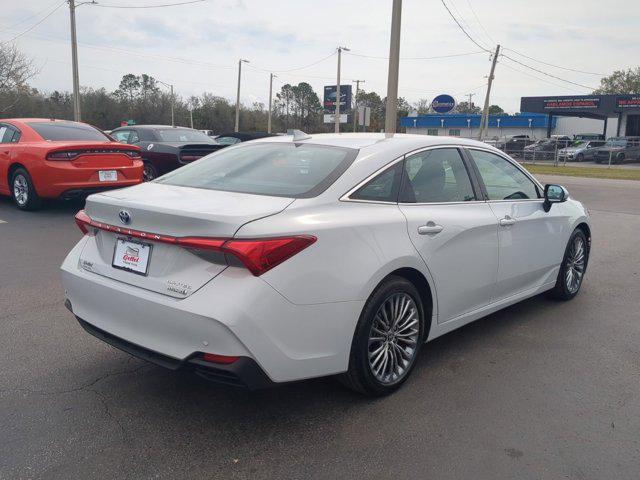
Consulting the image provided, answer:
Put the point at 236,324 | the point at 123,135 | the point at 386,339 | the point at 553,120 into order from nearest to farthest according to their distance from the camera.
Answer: the point at 236,324 < the point at 386,339 < the point at 123,135 < the point at 553,120

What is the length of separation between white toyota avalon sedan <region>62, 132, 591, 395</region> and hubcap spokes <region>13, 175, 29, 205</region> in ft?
21.9

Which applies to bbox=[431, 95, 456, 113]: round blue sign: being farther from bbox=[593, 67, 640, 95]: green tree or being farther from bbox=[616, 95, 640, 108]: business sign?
bbox=[593, 67, 640, 95]: green tree

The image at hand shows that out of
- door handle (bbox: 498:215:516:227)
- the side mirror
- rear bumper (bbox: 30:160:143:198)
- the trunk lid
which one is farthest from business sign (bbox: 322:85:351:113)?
the trunk lid

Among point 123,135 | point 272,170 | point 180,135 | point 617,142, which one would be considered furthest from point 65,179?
point 617,142

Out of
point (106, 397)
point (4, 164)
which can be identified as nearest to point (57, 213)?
point (4, 164)

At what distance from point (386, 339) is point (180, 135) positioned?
1085 centimetres

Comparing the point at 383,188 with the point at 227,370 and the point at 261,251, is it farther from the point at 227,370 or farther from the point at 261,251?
the point at 227,370

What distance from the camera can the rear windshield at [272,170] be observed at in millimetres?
3318

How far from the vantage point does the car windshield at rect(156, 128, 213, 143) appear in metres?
12.9

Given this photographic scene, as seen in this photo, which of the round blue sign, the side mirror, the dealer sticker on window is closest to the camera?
the dealer sticker on window

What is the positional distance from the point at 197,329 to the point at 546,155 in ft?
130

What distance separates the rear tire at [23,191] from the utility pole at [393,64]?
341 inches

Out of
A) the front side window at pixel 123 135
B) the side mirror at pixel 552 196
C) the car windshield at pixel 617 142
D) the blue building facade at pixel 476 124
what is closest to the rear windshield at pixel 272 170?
the side mirror at pixel 552 196

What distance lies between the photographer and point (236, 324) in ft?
8.68
